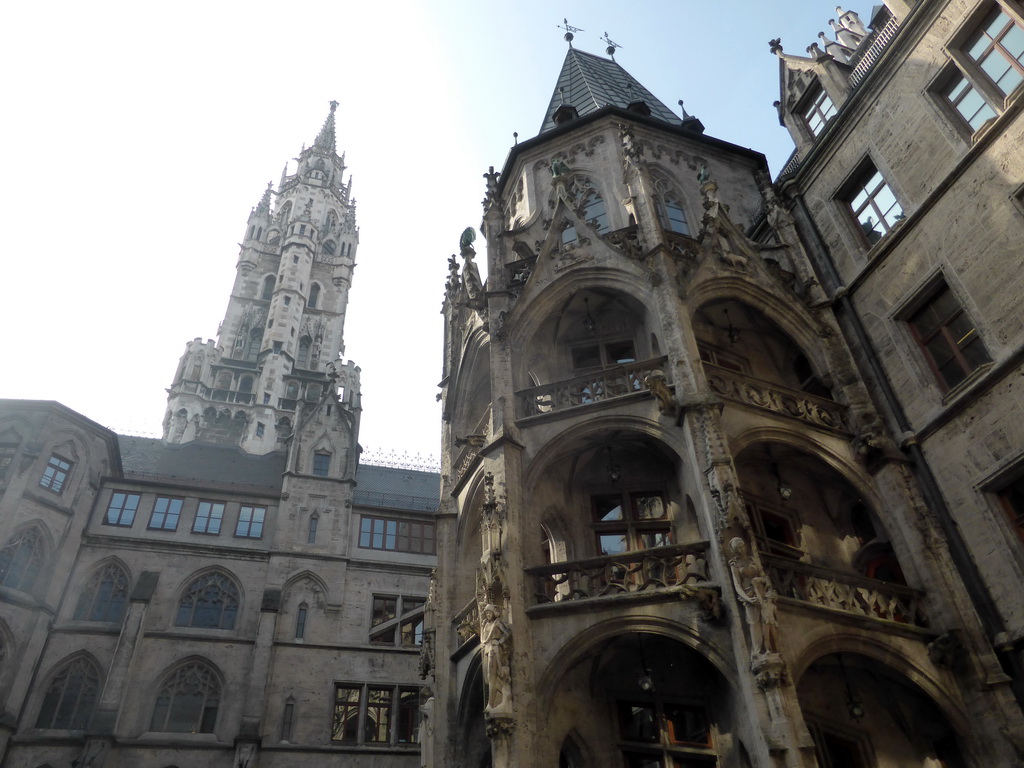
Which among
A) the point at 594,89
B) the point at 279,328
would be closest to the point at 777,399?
the point at 594,89

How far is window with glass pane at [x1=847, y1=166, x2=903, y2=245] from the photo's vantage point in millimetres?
16328

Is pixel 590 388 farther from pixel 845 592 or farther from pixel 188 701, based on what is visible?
pixel 188 701

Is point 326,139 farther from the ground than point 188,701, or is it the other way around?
point 326,139

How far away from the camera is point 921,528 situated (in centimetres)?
1335

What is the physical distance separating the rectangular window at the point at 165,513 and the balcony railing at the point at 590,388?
64.4 feet

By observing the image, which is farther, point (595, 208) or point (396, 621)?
point (396, 621)

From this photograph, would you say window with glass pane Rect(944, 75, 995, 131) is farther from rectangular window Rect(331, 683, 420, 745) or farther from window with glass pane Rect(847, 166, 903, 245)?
rectangular window Rect(331, 683, 420, 745)

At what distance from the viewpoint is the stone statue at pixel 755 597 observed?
10594 millimetres

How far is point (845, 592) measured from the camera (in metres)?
12.5

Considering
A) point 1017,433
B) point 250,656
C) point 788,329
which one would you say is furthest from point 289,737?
point 1017,433

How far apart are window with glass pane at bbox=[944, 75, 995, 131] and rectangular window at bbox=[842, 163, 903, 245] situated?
6.54 ft

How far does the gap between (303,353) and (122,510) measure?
36442 millimetres

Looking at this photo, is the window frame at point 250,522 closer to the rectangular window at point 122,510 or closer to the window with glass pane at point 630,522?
the rectangular window at point 122,510

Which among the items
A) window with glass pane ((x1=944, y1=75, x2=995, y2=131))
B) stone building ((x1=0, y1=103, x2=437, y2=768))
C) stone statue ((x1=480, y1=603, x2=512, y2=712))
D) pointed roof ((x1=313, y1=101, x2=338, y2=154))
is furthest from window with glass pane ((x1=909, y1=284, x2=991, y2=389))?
pointed roof ((x1=313, y1=101, x2=338, y2=154))
